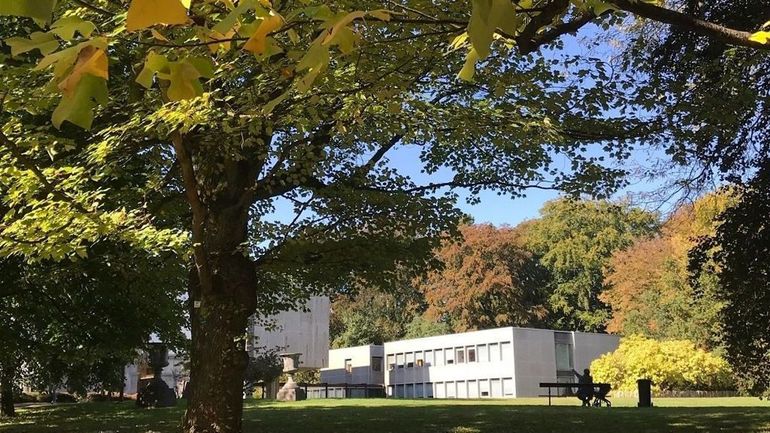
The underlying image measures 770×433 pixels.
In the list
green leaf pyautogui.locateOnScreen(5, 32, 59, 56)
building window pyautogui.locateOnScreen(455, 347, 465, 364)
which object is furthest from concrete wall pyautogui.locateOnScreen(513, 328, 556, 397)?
green leaf pyautogui.locateOnScreen(5, 32, 59, 56)

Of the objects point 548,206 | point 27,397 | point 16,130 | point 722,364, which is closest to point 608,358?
point 722,364

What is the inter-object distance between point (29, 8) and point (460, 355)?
159ft

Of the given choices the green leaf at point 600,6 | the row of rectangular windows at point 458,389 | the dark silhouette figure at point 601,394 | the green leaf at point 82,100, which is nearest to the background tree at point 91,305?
the green leaf at point 600,6

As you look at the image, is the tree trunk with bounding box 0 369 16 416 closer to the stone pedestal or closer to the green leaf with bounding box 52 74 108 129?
the stone pedestal

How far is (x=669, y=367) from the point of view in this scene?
111ft

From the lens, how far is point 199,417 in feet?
31.8

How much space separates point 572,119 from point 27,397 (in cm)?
5047

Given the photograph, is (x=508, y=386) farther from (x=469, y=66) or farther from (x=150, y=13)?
(x=150, y=13)

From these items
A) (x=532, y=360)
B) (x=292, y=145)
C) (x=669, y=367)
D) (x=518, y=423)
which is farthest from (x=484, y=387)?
(x=292, y=145)

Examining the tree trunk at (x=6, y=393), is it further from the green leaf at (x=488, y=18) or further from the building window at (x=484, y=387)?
the building window at (x=484, y=387)

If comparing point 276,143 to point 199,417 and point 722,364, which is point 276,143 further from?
point 722,364

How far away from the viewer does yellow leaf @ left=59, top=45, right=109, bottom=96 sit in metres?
1.90

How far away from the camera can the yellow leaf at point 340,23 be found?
2.01 m

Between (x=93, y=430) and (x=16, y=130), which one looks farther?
(x=93, y=430)
